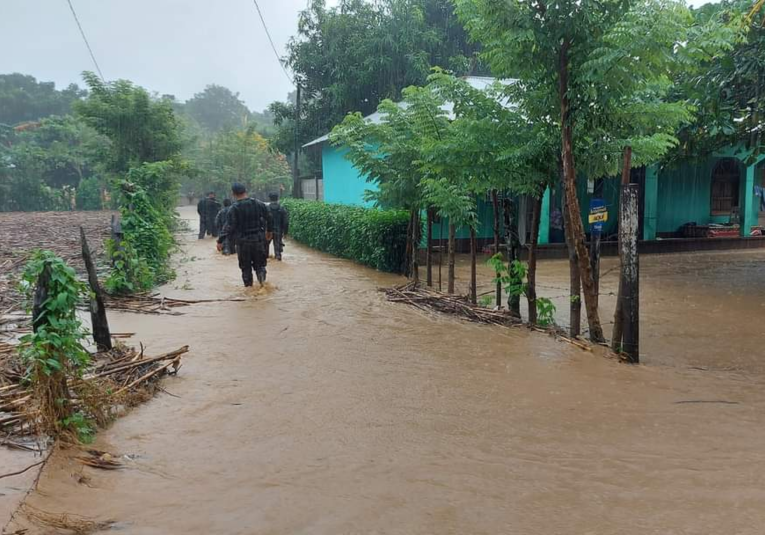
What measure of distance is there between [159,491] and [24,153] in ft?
136

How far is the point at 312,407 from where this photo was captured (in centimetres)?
504

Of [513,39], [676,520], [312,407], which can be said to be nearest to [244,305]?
[312,407]

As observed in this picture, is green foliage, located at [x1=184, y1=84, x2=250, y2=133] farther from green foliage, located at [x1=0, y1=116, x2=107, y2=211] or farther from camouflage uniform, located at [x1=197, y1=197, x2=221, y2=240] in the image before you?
camouflage uniform, located at [x1=197, y1=197, x2=221, y2=240]

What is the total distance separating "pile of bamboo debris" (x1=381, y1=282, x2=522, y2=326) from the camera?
820cm

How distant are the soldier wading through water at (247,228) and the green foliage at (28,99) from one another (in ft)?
164

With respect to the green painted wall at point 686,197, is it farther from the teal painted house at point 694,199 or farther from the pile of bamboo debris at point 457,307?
the pile of bamboo debris at point 457,307

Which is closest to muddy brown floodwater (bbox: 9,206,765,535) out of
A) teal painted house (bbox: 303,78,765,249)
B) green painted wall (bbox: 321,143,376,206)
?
teal painted house (bbox: 303,78,765,249)

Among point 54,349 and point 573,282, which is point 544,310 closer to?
point 573,282

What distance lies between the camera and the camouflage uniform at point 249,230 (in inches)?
393

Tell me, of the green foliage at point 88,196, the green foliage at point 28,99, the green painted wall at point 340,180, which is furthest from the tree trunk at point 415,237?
the green foliage at point 28,99

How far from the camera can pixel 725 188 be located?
19078 millimetres

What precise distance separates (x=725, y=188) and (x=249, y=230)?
15810 millimetres

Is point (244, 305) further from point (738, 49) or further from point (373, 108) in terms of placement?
point (373, 108)

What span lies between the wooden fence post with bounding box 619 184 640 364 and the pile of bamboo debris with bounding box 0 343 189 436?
451 centimetres
